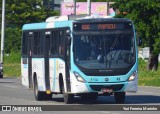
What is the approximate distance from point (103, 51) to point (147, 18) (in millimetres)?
29458

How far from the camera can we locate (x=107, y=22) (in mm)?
26781

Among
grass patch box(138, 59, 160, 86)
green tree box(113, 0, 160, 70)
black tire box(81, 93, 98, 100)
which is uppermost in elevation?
black tire box(81, 93, 98, 100)

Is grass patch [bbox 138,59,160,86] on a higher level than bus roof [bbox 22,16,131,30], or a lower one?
lower

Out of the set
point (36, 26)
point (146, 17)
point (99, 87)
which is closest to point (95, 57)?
point (99, 87)

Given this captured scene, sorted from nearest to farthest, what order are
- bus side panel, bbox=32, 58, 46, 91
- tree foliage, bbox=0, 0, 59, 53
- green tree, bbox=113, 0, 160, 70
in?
bus side panel, bbox=32, 58, 46, 91 → green tree, bbox=113, 0, 160, 70 → tree foliage, bbox=0, 0, 59, 53

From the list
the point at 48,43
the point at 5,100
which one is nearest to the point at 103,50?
the point at 48,43

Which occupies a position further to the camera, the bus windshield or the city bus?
the bus windshield

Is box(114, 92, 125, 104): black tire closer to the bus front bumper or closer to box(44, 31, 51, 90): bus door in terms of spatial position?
the bus front bumper

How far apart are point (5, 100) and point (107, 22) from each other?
4979mm

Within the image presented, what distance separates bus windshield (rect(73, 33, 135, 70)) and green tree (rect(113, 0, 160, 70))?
2727 cm

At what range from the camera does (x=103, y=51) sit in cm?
2630

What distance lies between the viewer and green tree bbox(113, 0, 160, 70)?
54.0 meters

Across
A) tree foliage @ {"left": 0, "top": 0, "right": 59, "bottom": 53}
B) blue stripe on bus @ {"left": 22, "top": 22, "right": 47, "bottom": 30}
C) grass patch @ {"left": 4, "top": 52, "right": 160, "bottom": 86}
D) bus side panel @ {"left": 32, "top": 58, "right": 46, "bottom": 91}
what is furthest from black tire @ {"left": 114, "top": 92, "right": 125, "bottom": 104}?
tree foliage @ {"left": 0, "top": 0, "right": 59, "bottom": 53}

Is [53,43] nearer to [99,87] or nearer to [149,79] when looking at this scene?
[99,87]
